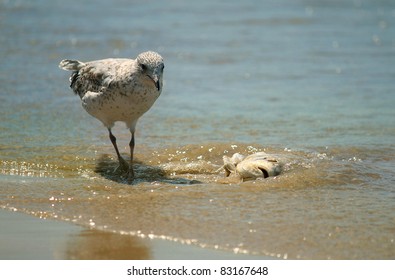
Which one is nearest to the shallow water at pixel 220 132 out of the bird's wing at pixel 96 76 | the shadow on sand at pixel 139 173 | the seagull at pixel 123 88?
the shadow on sand at pixel 139 173

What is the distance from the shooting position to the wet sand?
15.4 ft

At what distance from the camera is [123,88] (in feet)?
21.8

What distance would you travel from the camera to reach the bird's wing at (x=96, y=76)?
686cm

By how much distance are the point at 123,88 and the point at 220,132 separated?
1747 millimetres

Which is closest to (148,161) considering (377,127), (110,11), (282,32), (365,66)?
(377,127)

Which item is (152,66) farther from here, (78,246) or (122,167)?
(78,246)

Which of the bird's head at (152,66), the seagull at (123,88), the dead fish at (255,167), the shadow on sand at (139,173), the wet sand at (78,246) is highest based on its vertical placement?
the bird's head at (152,66)

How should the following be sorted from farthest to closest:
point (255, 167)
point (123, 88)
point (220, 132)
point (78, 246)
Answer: point (220, 132) → point (123, 88) → point (255, 167) → point (78, 246)

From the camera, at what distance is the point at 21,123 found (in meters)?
8.36

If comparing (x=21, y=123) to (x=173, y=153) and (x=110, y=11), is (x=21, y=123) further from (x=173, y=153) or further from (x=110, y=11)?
(x=110, y=11)

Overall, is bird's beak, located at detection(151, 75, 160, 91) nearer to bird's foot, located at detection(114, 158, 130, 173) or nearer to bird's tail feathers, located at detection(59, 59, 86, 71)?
bird's foot, located at detection(114, 158, 130, 173)

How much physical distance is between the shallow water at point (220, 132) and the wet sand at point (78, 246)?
4.5 inches

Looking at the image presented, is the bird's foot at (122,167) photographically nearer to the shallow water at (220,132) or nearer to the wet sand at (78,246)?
the shallow water at (220,132)

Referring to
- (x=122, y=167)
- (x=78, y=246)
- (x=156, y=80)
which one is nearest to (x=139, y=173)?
(x=122, y=167)
